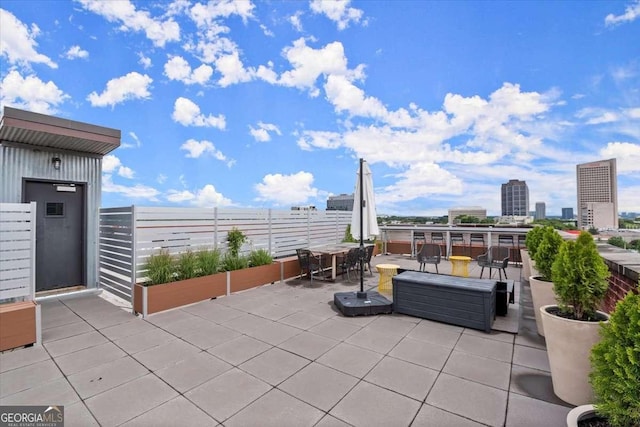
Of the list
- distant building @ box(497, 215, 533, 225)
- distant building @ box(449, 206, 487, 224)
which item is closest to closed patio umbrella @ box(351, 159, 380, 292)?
distant building @ box(497, 215, 533, 225)

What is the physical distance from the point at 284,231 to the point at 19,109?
→ 17.8ft

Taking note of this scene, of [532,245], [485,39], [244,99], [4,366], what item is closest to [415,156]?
[485,39]

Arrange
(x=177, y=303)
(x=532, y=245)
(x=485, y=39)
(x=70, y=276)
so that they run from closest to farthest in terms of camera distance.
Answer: (x=177, y=303) < (x=532, y=245) < (x=70, y=276) < (x=485, y=39)

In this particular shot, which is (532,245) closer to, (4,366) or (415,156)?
(4,366)

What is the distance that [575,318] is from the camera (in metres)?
2.46

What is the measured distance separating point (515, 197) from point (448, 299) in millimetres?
23399

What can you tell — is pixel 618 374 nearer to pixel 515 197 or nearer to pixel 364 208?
pixel 364 208

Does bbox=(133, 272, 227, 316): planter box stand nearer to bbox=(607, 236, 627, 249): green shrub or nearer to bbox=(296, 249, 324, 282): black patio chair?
bbox=(296, 249, 324, 282): black patio chair

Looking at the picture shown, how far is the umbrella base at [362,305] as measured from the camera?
4.43 m

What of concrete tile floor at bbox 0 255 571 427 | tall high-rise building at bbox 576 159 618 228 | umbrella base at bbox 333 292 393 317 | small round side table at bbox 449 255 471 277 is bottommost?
concrete tile floor at bbox 0 255 571 427

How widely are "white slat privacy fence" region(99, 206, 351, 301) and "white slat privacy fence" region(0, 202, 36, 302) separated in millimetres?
1281

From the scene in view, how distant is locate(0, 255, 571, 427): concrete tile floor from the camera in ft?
7.19

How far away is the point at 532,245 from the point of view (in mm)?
5148

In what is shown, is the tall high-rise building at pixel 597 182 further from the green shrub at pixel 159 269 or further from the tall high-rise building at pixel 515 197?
the green shrub at pixel 159 269
